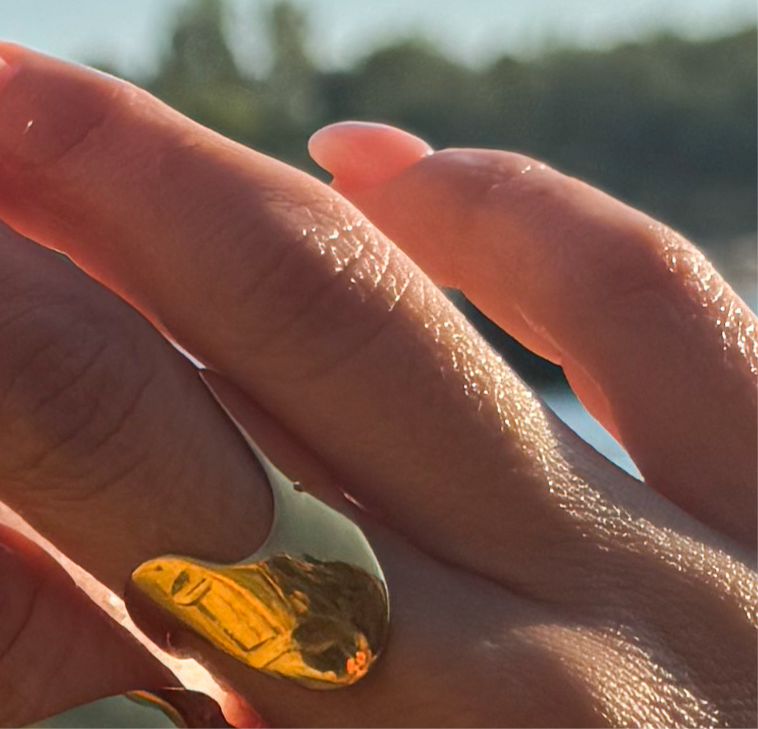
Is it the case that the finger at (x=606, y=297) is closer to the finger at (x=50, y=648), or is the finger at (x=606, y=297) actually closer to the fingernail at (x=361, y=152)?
the fingernail at (x=361, y=152)

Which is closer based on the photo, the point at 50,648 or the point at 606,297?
the point at 50,648

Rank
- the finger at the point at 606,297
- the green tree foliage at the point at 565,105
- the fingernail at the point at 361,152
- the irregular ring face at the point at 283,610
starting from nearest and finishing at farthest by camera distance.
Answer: the irregular ring face at the point at 283,610
the finger at the point at 606,297
the fingernail at the point at 361,152
the green tree foliage at the point at 565,105

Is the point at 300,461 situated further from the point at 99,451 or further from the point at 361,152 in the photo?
the point at 361,152

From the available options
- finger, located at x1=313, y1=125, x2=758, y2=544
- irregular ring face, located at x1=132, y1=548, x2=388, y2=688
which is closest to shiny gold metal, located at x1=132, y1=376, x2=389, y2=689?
irregular ring face, located at x1=132, y1=548, x2=388, y2=688

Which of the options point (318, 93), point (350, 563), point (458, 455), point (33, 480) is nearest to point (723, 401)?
point (458, 455)

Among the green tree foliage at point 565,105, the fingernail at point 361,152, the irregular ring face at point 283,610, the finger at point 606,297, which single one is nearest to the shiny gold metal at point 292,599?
the irregular ring face at point 283,610

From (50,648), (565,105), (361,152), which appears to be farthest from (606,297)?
(565,105)
